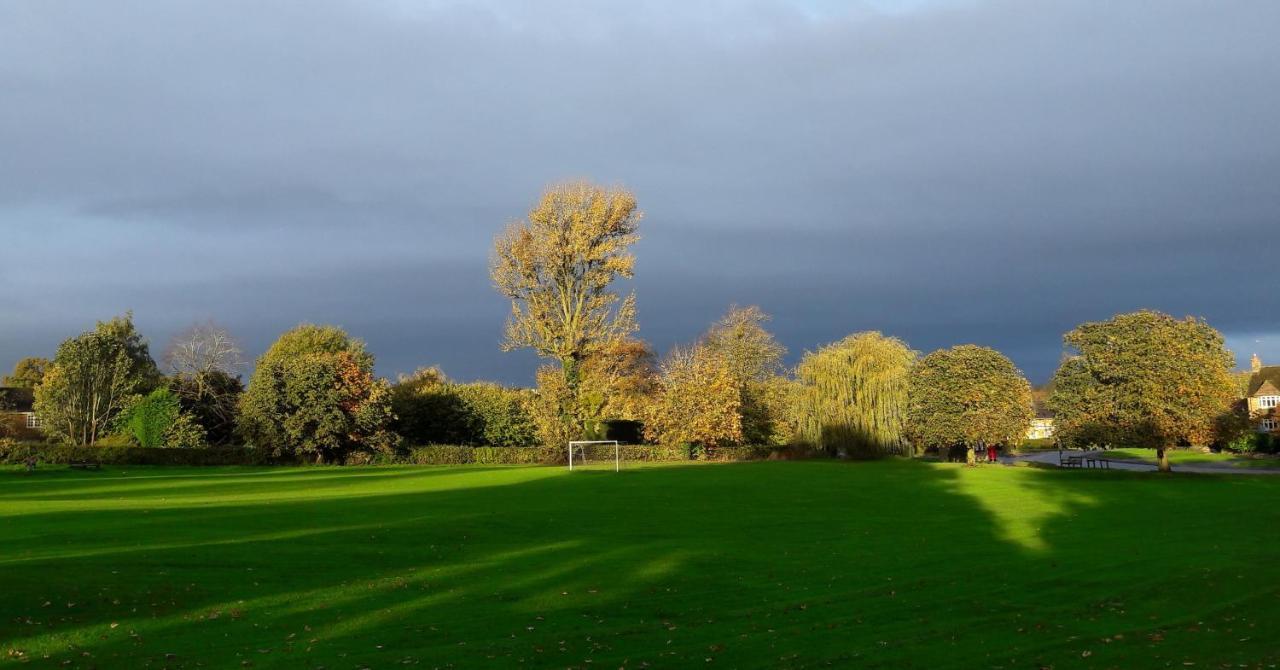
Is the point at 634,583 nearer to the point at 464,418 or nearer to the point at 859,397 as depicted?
the point at 859,397

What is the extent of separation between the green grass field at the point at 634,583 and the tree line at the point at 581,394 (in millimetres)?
27752

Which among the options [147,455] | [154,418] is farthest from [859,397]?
[154,418]

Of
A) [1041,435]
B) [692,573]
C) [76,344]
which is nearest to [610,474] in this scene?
[692,573]

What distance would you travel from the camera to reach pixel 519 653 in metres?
12.1

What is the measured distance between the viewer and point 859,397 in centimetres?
6462

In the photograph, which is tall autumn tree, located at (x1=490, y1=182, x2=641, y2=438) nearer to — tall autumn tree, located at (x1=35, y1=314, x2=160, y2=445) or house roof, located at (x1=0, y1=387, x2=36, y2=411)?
tall autumn tree, located at (x1=35, y1=314, x2=160, y2=445)

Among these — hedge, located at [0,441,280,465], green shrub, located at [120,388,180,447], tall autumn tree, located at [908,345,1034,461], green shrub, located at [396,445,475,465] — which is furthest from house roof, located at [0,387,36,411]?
tall autumn tree, located at [908,345,1034,461]

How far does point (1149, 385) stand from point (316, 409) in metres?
53.6

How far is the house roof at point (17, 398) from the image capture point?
338ft

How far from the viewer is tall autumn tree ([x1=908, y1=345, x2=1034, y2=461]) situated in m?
60.1

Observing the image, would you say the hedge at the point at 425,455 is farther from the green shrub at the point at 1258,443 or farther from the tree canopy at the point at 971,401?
the green shrub at the point at 1258,443

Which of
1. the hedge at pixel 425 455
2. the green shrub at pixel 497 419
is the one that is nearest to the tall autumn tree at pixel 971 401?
the hedge at pixel 425 455

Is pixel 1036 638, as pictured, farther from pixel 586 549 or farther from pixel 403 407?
pixel 403 407

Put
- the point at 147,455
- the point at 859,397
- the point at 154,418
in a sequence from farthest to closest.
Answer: the point at 154,418
the point at 147,455
the point at 859,397
